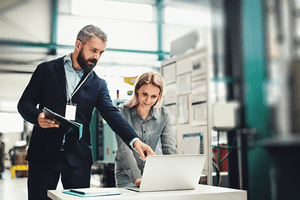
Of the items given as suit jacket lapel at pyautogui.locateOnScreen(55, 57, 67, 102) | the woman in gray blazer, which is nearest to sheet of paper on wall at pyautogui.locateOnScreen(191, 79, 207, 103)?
the woman in gray blazer

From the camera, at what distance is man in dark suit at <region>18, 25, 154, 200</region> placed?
1.61 metres

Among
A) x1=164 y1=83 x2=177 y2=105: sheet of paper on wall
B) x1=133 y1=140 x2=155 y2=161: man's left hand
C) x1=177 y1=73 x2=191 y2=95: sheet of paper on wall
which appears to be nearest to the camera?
x1=133 y1=140 x2=155 y2=161: man's left hand

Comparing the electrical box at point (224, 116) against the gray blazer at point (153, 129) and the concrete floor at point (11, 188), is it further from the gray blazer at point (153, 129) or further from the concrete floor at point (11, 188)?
the concrete floor at point (11, 188)

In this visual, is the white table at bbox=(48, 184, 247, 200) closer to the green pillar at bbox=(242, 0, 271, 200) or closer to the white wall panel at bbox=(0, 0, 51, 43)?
the green pillar at bbox=(242, 0, 271, 200)

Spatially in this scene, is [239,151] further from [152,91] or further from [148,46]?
[148,46]

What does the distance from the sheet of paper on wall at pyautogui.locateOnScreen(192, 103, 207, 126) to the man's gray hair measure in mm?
1143

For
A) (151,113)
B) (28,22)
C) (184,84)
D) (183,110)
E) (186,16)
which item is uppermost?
(186,16)

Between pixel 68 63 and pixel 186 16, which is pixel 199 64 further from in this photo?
pixel 68 63

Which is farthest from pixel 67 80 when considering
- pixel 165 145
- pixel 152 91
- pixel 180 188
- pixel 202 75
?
pixel 202 75

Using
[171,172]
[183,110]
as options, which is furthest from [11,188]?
[171,172]

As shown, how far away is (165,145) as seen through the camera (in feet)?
6.34

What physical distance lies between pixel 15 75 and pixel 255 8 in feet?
8.62

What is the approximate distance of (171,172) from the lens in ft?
4.16

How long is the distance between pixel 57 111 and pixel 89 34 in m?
0.57
